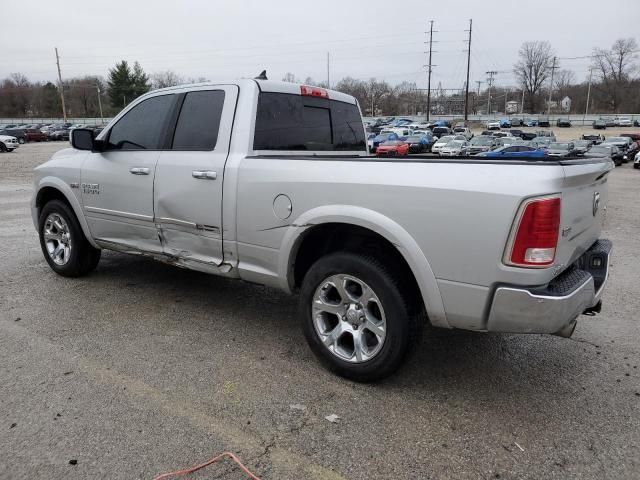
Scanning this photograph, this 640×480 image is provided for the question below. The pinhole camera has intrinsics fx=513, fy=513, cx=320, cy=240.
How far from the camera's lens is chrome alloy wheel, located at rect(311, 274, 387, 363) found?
322 centimetres

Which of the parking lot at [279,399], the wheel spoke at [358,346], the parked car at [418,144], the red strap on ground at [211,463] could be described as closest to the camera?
the red strap on ground at [211,463]

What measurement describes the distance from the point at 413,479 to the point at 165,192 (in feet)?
9.48

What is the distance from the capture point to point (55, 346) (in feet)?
12.8

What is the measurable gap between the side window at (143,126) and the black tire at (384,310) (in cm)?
205

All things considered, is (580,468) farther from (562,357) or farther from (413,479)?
(562,357)

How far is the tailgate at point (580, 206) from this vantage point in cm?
270

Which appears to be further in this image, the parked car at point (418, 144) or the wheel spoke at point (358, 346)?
the parked car at point (418, 144)

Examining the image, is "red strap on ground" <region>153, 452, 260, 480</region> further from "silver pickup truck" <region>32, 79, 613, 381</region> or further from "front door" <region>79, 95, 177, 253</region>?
"front door" <region>79, 95, 177, 253</region>

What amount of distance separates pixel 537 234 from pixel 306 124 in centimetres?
242

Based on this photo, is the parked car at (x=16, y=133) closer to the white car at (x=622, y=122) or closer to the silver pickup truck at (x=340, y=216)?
the silver pickup truck at (x=340, y=216)

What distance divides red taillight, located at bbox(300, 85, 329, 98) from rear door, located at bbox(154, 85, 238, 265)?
2.29 ft

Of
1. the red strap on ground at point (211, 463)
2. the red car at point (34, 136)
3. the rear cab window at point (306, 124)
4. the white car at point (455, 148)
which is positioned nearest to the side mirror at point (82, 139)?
the rear cab window at point (306, 124)

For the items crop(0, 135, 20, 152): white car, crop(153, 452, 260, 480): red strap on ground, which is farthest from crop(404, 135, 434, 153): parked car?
crop(153, 452, 260, 480): red strap on ground

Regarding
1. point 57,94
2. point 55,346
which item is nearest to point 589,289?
point 55,346
